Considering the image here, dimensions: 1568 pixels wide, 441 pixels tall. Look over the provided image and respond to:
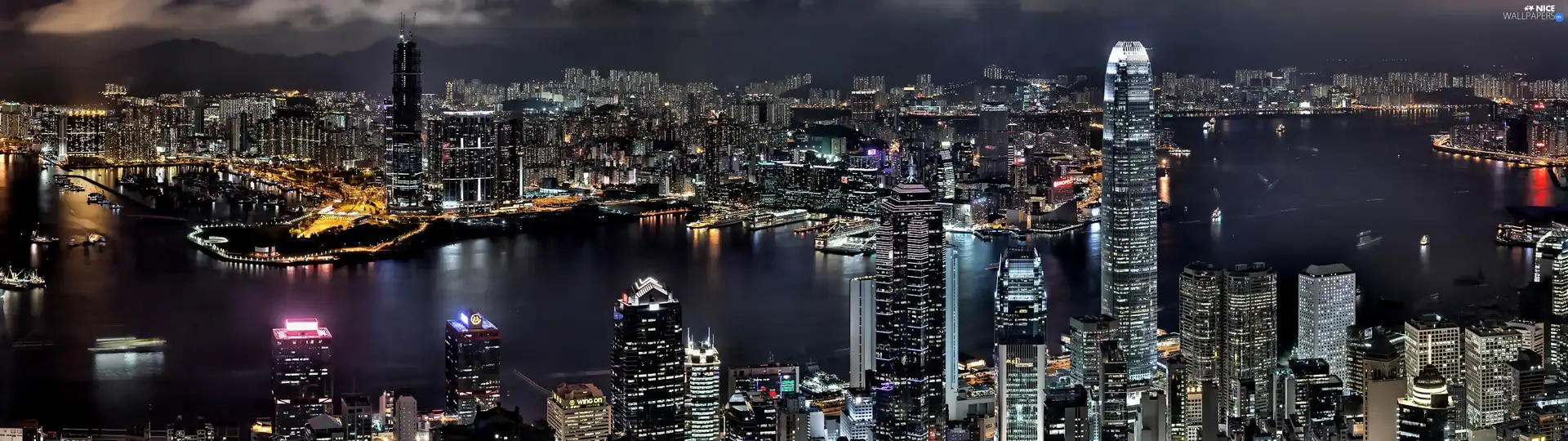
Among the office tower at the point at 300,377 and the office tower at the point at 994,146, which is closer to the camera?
the office tower at the point at 300,377

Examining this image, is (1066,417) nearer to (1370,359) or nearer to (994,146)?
(1370,359)

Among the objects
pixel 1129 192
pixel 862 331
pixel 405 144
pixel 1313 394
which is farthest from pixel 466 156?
pixel 1313 394

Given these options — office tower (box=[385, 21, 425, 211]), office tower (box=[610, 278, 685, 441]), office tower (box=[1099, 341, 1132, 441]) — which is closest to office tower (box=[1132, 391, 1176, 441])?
office tower (box=[1099, 341, 1132, 441])

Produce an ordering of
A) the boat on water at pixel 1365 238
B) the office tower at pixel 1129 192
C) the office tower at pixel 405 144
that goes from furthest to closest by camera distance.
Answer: the office tower at pixel 405 144
the boat on water at pixel 1365 238
the office tower at pixel 1129 192

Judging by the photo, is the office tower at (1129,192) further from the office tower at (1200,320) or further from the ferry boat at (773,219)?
the ferry boat at (773,219)

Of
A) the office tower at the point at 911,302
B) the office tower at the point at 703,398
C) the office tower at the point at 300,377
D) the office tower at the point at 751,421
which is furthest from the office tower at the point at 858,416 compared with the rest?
the office tower at the point at 300,377

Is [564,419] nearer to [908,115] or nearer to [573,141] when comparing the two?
[908,115]
